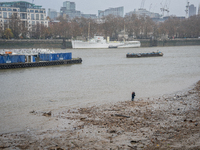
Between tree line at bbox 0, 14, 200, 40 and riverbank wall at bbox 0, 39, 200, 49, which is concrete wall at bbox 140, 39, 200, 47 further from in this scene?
tree line at bbox 0, 14, 200, 40

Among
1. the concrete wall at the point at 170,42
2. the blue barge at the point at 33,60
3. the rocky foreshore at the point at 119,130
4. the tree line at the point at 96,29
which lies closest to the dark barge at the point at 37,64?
the blue barge at the point at 33,60

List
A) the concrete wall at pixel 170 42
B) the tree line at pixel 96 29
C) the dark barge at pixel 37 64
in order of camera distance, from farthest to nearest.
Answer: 1. the concrete wall at pixel 170 42
2. the tree line at pixel 96 29
3. the dark barge at pixel 37 64

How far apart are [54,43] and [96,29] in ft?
92.5

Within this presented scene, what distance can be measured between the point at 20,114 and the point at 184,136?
1016 centimetres

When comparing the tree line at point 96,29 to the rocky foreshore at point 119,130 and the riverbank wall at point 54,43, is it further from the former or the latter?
the rocky foreshore at point 119,130

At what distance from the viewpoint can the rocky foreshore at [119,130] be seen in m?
11.1

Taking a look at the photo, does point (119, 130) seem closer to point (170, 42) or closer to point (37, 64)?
point (37, 64)

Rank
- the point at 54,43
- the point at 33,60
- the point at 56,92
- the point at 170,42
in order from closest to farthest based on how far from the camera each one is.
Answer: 1. the point at 56,92
2. the point at 33,60
3. the point at 54,43
4. the point at 170,42

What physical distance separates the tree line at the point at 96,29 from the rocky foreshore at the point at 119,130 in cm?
8569

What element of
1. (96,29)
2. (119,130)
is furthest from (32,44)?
(119,130)

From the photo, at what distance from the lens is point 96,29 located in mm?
118188

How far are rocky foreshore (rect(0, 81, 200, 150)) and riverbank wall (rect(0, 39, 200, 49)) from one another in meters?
75.1

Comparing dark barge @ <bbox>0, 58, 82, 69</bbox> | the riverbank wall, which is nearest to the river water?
dark barge @ <bbox>0, 58, 82, 69</bbox>

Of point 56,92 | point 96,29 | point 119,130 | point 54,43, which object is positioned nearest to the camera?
point 119,130
